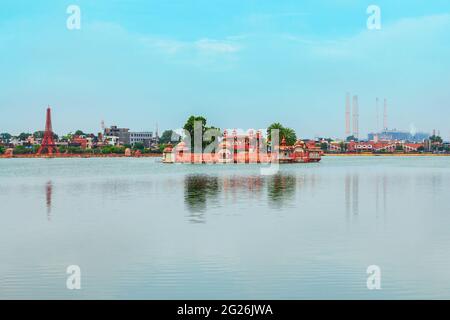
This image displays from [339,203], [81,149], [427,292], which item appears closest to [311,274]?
[427,292]

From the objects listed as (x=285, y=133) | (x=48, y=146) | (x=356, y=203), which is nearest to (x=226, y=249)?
(x=356, y=203)

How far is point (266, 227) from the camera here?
1625 centimetres

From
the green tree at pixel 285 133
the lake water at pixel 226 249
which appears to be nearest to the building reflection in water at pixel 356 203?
the lake water at pixel 226 249

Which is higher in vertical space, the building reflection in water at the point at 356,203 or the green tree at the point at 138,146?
the green tree at the point at 138,146

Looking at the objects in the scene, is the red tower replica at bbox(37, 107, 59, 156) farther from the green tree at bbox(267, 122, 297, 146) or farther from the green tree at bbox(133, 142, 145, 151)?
the green tree at bbox(267, 122, 297, 146)

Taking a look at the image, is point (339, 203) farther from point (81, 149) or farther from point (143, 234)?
point (81, 149)

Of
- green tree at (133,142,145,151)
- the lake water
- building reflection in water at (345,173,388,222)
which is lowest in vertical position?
building reflection in water at (345,173,388,222)

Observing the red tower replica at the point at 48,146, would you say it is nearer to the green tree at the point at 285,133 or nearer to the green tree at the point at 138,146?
the green tree at the point at 138,146

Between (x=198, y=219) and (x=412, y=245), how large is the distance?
718 cm

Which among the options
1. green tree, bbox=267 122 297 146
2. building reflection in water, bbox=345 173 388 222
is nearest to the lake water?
building reflection in water, bbox=345 173 388 222

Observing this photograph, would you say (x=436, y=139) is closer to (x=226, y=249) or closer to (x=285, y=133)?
(x=285, y=133)

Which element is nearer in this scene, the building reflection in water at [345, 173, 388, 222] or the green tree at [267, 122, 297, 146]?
the building reflection in water at [345, 173, 388, 222]

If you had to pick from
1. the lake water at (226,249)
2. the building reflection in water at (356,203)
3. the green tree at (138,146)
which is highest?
the green tree at (138,146)

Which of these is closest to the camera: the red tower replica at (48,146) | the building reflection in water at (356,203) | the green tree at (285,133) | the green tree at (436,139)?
the building reflection in water at (356,203)
